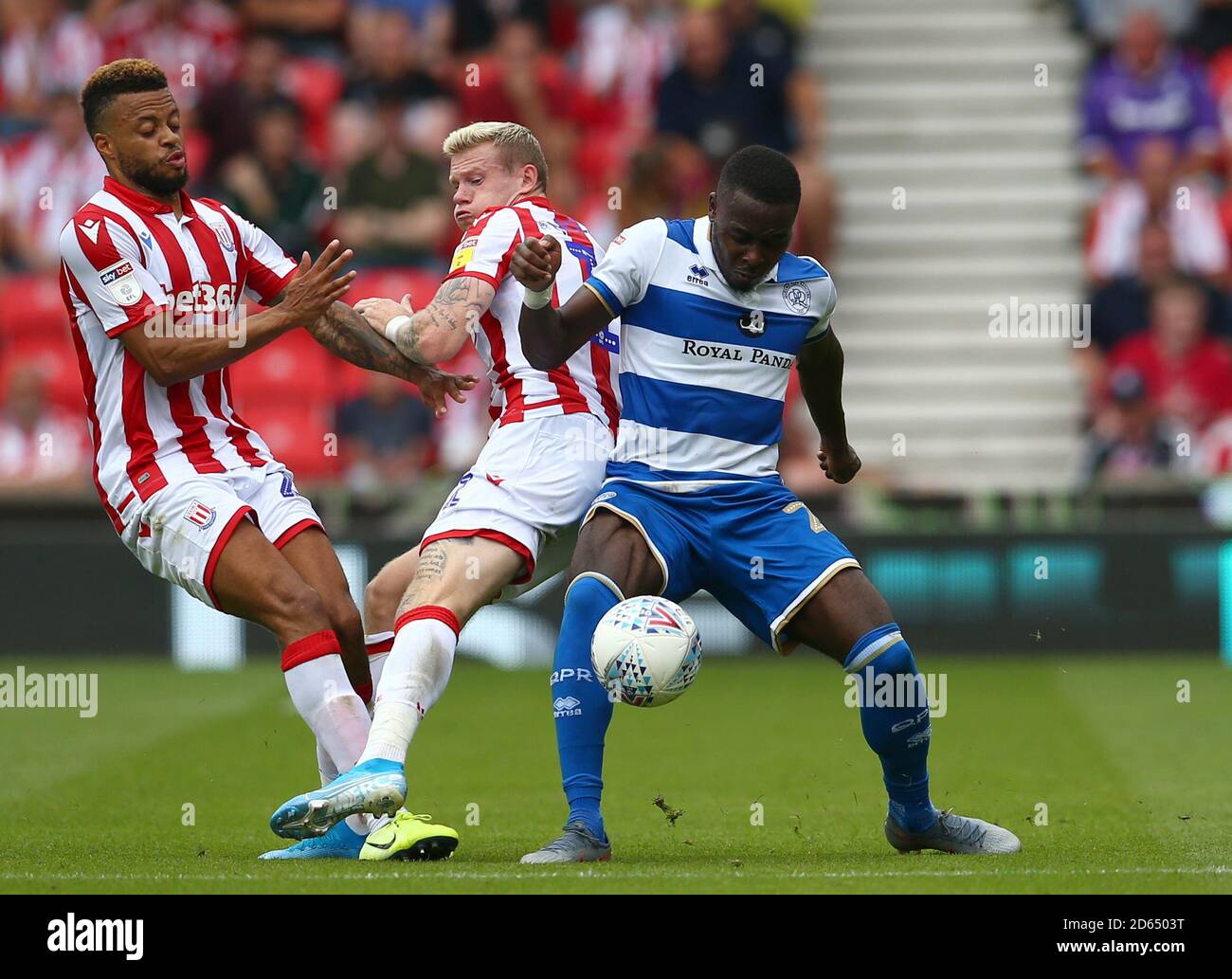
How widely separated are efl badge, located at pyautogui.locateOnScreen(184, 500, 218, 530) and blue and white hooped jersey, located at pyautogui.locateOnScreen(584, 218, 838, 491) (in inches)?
53.9

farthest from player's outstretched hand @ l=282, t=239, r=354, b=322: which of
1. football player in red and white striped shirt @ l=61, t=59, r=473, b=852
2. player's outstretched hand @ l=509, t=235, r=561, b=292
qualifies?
player's outstretched hand @ l=509, t=235, r=561, b=292

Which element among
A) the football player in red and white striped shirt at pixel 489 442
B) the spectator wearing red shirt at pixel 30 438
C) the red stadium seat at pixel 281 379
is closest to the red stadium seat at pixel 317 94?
the red stadium seat at pixel 281 379

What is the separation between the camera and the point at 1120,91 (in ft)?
54.3

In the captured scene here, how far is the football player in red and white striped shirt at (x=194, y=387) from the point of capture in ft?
21.5

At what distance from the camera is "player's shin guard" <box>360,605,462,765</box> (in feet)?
20.6

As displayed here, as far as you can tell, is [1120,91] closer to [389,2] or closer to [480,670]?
[389,2]

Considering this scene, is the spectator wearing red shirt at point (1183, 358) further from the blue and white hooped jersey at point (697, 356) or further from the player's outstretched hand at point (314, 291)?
the player's outstretched hand at point (314, 291)

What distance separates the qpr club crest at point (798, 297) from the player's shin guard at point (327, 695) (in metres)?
1.91

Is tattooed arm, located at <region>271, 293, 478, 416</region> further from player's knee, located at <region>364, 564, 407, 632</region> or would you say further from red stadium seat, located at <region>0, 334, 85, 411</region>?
red stadium seat, located at <region>0, 334, 85, 411</region>
